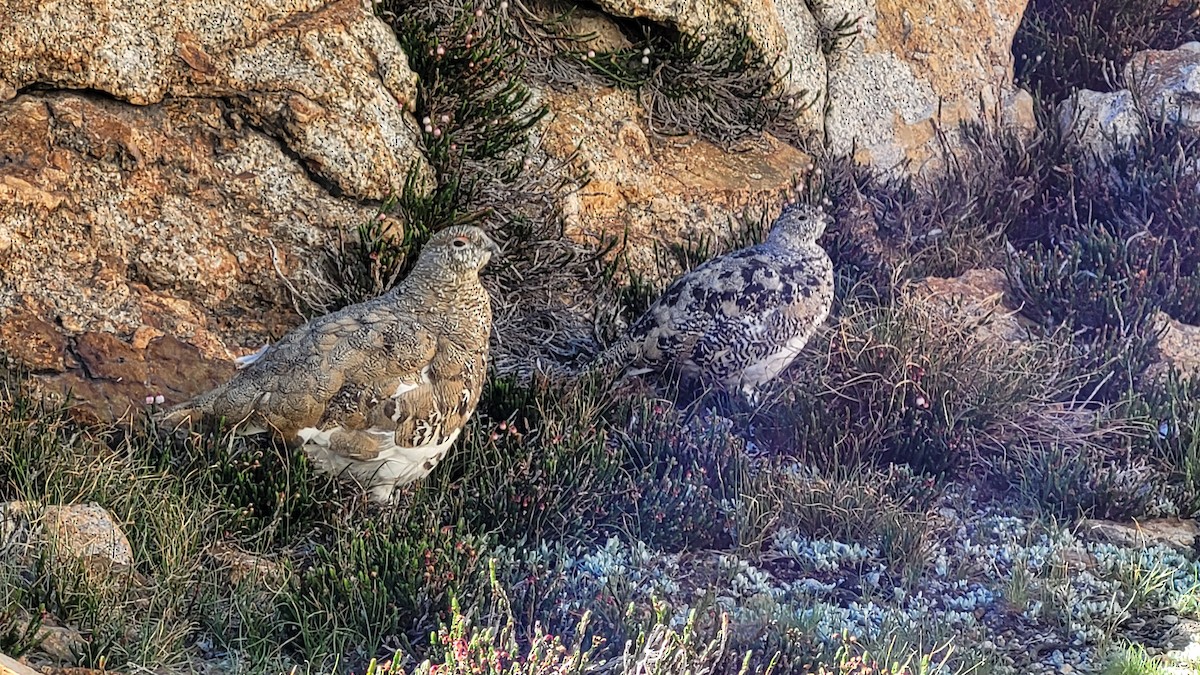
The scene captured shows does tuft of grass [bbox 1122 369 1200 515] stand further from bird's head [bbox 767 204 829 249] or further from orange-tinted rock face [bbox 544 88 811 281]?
orange-tinted rock face [bbox 544 88 811 281]

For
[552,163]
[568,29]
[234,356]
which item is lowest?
[234,356]

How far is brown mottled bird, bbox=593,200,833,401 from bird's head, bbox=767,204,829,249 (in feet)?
0.36

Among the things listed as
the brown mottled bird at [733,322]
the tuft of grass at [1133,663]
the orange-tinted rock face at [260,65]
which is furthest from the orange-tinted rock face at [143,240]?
the tuft of grass at [1133,663]

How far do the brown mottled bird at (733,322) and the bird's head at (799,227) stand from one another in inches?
4.4

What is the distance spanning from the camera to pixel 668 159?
A: 7430 millimetres

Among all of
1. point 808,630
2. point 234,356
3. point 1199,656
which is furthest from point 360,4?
point 1199,656

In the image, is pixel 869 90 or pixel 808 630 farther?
pixel 869 90

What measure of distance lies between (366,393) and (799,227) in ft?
8.20

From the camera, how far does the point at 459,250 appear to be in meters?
5.25

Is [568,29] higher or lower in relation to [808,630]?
higher

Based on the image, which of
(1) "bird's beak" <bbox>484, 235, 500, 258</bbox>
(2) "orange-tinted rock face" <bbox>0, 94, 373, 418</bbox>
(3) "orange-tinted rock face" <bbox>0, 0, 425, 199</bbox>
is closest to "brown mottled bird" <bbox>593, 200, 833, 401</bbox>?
(1) "bird's beak" <bbox>484, 235, 500, 258</bbox>

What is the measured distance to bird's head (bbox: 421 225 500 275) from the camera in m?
5.23

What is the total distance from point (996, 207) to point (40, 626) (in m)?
5.84

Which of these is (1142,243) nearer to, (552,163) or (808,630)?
(552,163)
